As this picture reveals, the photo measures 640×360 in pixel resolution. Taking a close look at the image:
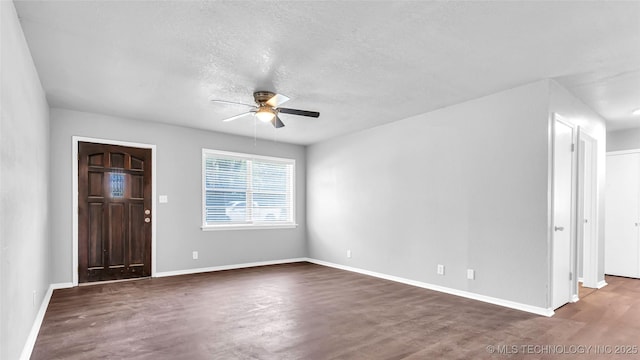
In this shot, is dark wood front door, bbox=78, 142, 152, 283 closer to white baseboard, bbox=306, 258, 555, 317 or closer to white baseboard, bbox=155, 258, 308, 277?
white baseboard, bbox=155, 258, 308, 277

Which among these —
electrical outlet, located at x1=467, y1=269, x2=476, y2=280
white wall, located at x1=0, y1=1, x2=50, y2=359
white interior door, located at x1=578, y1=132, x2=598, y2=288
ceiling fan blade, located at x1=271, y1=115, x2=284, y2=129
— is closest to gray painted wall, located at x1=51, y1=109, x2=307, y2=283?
white wall, located at x1=0, y1=1, x2=50, y2=359

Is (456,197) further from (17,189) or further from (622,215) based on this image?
(17,189)

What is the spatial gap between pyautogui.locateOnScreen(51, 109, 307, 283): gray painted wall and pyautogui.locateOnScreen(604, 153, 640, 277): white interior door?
570cm

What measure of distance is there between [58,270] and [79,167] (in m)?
1.49

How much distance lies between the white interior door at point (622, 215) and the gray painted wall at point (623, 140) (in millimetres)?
142

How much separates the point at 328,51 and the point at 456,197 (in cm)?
275

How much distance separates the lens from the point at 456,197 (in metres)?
4.71

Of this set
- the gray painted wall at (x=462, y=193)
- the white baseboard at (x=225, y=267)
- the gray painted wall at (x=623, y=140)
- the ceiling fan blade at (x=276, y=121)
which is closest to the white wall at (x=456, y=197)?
the gray painted wall at (x=462, y=193)

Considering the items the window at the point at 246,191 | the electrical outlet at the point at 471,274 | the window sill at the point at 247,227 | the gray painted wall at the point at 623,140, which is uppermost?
the gray painted wall at the point at 623,140

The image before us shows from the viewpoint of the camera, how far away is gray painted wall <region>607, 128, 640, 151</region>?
5910 mm

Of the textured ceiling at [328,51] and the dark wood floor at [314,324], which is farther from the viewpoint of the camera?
the dark wood floor at [314,324]

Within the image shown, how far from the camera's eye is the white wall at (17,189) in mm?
2090

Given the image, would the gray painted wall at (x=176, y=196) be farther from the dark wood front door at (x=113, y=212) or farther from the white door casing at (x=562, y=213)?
the white door casing at (x=562, y=213)

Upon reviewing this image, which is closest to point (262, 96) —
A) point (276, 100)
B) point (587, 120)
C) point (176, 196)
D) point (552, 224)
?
point (276, 100)
